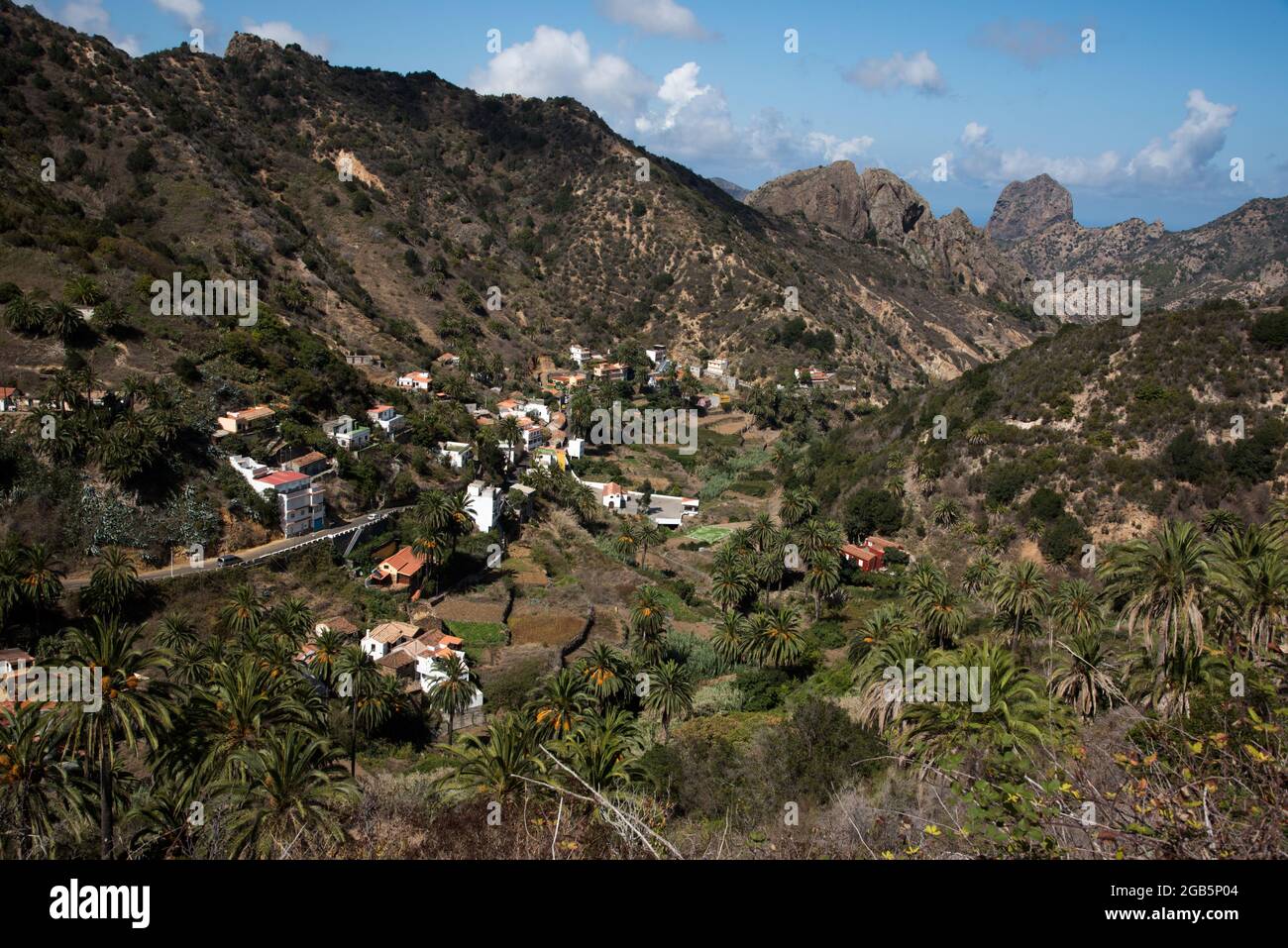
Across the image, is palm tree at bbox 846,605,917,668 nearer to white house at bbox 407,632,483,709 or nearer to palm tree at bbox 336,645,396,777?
white house at bbox 407,632,483,709

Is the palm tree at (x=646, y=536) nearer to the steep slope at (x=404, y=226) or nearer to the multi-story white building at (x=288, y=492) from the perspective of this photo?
the multi-story white building at (x=288, y=492)

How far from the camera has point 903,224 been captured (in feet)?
584

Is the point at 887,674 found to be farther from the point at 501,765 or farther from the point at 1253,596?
the point at 501,765

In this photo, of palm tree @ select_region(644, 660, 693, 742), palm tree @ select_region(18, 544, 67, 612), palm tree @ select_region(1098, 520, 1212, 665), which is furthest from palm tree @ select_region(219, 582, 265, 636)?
palm tree @ select_region(1098, 520, 1212, 665)

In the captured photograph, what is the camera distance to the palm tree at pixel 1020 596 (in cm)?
3106

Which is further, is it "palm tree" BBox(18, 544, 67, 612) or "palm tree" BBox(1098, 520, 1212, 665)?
"palm tree" BBox(18, 544, 67, 612)

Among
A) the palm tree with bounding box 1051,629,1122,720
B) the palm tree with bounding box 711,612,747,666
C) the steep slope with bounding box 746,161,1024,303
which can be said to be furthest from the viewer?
the steep slope with bounding box 746,161,1024,303

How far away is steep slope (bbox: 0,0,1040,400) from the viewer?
6938 centimetres

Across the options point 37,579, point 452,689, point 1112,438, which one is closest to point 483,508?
point 452,689

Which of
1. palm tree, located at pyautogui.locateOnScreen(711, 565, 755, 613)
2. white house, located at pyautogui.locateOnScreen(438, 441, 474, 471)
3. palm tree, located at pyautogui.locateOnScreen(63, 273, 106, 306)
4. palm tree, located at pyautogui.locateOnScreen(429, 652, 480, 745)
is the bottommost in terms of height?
palm tree, located at pyautogui.locateOnScreen(429, 652, 480, 745)

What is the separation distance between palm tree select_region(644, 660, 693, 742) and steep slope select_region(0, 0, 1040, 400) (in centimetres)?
3689

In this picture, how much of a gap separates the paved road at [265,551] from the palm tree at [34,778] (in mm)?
22445

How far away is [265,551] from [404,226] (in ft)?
239

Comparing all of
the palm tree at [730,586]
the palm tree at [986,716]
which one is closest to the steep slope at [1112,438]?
the palm tree at [730,586]
